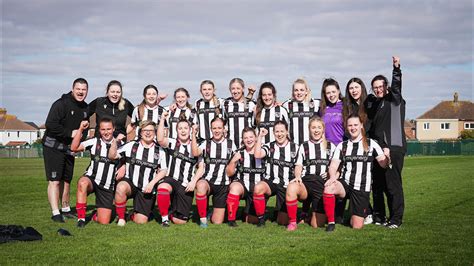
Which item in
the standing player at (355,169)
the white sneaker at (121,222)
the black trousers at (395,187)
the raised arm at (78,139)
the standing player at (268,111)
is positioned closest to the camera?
the standing player at (355,169)

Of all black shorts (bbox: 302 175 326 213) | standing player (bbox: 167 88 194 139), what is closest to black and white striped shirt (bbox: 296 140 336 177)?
black shorts (bbox: 302 175 326 213)

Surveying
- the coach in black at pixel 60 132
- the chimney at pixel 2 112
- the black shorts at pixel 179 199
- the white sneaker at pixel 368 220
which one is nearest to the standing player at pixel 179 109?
the black shorts at pixel 179 199

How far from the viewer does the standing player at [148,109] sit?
815 cm

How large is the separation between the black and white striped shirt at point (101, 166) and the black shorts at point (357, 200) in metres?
3.01

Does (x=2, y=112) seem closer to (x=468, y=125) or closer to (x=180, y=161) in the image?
(x=468, y=125)

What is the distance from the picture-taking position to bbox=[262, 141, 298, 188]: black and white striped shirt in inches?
293

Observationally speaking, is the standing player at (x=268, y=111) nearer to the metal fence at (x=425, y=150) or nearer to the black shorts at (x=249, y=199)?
the black shorts at (x=249, y=199)

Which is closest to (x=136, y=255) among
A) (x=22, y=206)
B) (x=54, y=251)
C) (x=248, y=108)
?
(x=54, y=251)

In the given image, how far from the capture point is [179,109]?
8.41 m

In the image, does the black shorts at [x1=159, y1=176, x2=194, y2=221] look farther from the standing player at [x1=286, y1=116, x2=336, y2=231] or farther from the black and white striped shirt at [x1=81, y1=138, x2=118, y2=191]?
the standing player at [x1=286, y1=116, x2=336, y2=231]

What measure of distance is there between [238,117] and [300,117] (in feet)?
2.99

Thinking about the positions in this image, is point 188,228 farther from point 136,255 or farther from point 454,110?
point 454,110

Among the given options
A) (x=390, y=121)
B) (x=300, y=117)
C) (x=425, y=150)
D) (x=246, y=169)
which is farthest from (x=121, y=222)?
(x=425, y=150)

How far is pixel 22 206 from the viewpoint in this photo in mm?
9922
